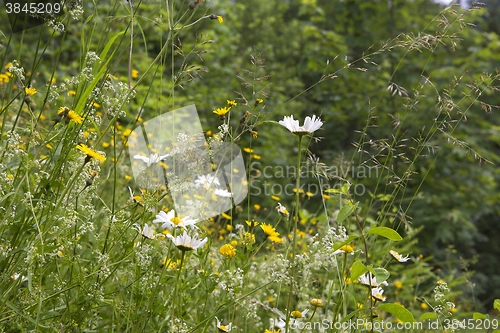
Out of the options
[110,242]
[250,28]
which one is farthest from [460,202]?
[250,28]

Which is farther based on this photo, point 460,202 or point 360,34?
point 360,34

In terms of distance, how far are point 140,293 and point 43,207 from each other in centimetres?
39

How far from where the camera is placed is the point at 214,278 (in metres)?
1.11

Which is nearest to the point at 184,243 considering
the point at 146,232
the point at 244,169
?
the point at 146,232

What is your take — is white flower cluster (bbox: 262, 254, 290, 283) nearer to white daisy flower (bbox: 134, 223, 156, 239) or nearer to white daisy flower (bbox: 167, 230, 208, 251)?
white daisy flower (bbox: 167, 230, 208, 251)

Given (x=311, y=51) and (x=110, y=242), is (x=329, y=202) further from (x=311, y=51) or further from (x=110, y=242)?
(x=110, y=242)

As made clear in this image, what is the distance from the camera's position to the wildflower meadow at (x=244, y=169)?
995 millimetres

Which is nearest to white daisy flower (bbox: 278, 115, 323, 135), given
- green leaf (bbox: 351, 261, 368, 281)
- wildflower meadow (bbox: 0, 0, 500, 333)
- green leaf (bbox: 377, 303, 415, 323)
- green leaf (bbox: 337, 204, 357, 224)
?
wildflower meadow (bbox: 0, 0, 500, 333)

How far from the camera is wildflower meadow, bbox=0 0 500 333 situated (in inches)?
39.2

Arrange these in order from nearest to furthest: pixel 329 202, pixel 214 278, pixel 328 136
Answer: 1. pixel 214 278
2. pixel 329 202
3. pixel 328 136

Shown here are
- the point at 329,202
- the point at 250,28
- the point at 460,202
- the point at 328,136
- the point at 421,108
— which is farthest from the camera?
the point at 250,28

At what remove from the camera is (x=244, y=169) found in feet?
5.34

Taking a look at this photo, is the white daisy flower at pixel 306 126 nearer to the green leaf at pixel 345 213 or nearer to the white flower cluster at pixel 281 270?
the green leaf at pixel 345 213

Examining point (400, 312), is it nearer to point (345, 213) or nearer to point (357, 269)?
point (357, 269)
